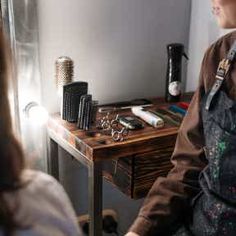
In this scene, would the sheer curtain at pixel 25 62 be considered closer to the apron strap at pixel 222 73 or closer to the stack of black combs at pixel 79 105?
the stack of black combs at pixel 79 105

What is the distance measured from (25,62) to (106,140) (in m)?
0.42

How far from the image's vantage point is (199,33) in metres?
1.86

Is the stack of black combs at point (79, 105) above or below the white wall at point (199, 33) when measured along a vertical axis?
below

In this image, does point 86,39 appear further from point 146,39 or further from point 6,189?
point 6,189

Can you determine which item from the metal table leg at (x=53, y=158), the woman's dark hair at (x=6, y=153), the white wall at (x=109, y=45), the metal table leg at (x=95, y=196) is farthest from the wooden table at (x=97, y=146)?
the woman's dark hair at (x=6, y=153)

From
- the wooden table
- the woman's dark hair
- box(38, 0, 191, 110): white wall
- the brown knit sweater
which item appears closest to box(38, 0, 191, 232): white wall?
box(38, 0, 191, 110): white wall

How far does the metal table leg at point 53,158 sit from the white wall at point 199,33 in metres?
0.70

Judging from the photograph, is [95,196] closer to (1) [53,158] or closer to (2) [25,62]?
(1) [53,158]

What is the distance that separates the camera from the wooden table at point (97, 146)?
51.7 inches

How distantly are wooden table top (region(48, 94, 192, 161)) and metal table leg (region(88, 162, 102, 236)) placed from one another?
4cm

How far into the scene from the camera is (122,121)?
149 cm

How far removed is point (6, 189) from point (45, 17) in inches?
42.6

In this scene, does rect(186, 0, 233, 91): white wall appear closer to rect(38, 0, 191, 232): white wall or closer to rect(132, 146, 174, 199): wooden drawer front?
rect(38, 0, 191, 232): white wall

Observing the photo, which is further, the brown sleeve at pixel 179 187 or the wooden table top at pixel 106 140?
the wooden table top at pixel 106 140
